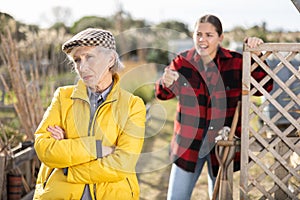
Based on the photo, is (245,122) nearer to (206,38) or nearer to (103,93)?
(206,38)

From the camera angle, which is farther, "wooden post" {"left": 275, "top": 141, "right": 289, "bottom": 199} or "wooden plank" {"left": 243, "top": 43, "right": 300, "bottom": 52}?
"wooden post" {"left": 275, "top": 141, "right": 289, "bottom": 199}

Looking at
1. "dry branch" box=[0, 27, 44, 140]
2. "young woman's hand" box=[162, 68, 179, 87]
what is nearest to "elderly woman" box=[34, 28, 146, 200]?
"young woman's hand" box=[162, 68, 179, 87]

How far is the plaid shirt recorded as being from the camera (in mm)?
2994

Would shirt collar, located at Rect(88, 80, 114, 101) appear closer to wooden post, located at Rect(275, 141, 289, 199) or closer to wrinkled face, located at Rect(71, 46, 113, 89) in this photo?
wrinkled face, located at Rect(71, 46, 113, 89)

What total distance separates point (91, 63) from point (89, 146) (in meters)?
0.35

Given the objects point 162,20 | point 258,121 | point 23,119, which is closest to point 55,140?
point 23,119

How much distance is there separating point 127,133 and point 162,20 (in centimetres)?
1923

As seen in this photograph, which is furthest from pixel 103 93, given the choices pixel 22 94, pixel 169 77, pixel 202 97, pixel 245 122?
pixel 22 94

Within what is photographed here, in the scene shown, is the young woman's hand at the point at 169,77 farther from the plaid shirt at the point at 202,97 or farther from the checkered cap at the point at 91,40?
the checkered cap at the point at 91,40

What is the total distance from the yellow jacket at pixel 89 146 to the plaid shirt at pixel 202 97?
2.25 ft

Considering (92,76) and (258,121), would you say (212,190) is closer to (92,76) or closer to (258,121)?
(92,76)

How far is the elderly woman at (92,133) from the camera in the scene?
2.31 metres

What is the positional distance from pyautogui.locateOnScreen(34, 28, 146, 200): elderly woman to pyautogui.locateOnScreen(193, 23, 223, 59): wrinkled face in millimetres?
653

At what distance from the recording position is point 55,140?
2.35m
